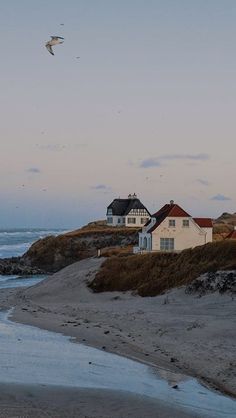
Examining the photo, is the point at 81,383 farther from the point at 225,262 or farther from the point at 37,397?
the point at 225,262

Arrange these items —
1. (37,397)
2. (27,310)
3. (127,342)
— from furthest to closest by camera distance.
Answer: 1. (27,310)
2. (127,342)
3. (37,397)

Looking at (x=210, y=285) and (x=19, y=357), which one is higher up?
(x=210, y=285)

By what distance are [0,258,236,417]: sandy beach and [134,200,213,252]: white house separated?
30.9 ft

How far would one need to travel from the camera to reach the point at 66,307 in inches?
1246

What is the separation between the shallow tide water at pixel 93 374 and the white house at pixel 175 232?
28.0 m

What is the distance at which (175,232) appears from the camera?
158 feet

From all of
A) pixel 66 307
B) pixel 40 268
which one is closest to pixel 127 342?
pixel 66 307

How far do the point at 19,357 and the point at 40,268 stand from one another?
5438 cm

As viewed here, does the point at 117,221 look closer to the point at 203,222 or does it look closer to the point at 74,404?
the point at 203,222

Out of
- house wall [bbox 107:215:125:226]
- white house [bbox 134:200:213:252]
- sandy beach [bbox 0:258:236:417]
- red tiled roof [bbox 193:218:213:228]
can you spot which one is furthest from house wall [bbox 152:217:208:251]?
house wall [bbox 107:215:125:226]

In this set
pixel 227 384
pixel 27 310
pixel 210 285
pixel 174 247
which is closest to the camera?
pixel 227 384

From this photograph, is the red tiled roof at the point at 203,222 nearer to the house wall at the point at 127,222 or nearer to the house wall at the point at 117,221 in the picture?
the house wall at the point at 127,222

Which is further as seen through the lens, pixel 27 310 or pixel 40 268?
pixel 40 268

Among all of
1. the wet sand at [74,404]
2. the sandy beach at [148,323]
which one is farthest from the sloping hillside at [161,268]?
the wet sand at [74,404]
